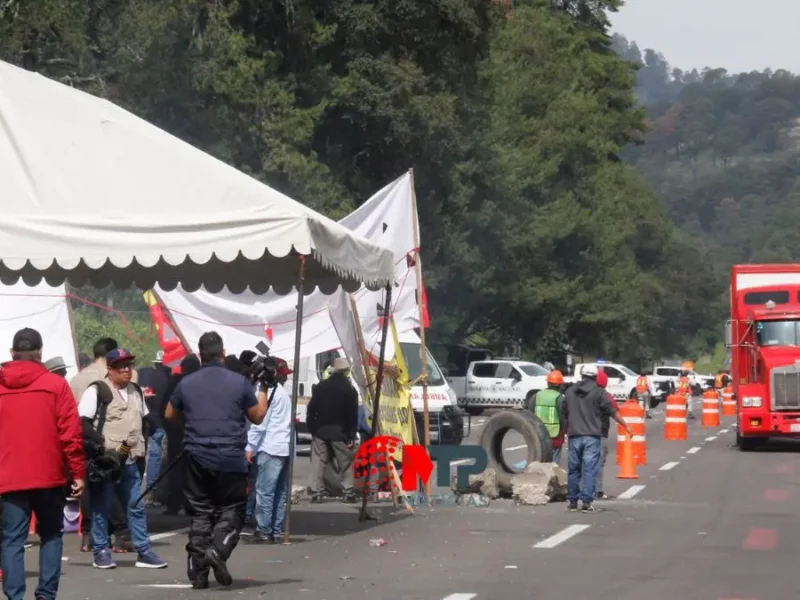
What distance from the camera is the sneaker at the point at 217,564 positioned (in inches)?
459

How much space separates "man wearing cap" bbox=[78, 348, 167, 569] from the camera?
12859 mm

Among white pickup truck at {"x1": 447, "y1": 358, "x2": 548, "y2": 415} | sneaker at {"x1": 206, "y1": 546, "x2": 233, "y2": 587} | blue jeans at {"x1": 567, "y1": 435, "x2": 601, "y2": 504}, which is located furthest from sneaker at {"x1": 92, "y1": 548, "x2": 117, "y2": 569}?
white pickup truck at {"x1": 447, "y1": 358, "x2": 548, "y2": 415}

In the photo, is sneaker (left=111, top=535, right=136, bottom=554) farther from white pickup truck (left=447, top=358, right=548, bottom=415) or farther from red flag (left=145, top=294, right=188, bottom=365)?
white pickup truck (left=447, top=358, right=548, bottom=415)

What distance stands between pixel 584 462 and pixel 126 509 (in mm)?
6768

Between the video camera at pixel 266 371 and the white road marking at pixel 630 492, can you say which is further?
the white road marking at pixel 630 492

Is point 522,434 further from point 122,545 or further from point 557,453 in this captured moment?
point 122,545

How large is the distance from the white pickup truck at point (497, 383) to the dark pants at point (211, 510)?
128ft

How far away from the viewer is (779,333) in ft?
111

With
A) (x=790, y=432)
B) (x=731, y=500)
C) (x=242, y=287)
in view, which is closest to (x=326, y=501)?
(x=242, y=287)

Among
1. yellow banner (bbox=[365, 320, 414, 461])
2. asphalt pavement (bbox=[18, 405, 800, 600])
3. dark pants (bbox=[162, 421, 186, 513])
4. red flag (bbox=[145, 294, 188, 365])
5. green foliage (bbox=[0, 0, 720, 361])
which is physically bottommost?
asphalt pavement (bbox=[18, 405, 800, 600])

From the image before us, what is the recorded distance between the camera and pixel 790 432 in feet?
106

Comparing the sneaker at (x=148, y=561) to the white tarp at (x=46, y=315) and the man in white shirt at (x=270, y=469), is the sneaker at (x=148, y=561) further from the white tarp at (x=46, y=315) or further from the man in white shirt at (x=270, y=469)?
the white tarp at (x=46, y=315)

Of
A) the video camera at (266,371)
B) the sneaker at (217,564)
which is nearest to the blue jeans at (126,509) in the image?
the video camera at (266,371)

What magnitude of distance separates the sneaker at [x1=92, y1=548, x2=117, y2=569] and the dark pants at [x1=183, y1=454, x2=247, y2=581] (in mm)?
1418
